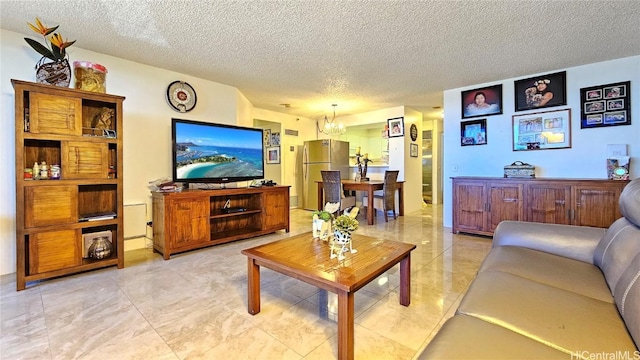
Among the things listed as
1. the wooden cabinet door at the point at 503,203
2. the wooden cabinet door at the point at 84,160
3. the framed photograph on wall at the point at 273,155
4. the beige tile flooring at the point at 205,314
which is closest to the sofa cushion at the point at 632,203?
the beige tile flooring at the point at 205,314

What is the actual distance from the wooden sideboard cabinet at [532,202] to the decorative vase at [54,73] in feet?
14.9

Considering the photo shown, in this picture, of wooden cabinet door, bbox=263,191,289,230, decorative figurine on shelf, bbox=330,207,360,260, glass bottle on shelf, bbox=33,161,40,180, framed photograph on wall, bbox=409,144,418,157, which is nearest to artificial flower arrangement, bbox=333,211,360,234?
decorative figurine on shelf, bbox=330,207,360,260

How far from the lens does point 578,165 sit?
11.3ft

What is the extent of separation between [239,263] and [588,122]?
4398 millimetres

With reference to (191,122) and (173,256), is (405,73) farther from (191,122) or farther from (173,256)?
(173,256)

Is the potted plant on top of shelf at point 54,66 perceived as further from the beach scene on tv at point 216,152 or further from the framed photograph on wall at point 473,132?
the framed photograph on wall at point 473,132

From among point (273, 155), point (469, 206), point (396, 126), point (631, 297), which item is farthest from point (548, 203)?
point (273, 155)

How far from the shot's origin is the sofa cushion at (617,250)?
3.94ft

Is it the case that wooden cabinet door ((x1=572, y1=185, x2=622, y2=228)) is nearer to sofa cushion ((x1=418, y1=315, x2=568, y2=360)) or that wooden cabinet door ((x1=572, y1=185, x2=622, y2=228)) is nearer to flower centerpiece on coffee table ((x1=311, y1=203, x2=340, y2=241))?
flower centerpiece on coffee table ((x1=311, y1=203, x2=340, y2=241))

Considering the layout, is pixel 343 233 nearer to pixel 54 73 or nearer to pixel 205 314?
pixel 205 314

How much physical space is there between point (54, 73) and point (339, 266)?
2.84 meters

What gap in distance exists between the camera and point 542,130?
364 centimetres

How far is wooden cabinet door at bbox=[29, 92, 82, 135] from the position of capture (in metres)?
2.20

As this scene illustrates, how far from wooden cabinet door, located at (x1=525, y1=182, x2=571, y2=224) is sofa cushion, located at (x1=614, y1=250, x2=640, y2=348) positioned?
2.54m
